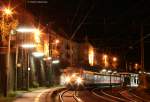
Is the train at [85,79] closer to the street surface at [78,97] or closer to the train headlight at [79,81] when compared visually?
the train headlight at [79,81]

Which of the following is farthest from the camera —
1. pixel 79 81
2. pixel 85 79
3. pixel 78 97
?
pixel 85 79

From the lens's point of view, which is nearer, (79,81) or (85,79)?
(79,81)

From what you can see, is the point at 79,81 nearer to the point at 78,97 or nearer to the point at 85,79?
the point at 85,79

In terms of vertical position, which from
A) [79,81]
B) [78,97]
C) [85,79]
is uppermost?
[85,79]

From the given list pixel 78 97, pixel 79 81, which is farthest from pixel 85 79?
pixel 78 97

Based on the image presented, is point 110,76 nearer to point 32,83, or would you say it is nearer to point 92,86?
point 92,86

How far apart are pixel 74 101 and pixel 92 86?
33.5m

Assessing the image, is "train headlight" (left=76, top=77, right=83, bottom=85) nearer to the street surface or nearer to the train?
the train

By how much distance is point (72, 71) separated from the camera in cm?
5122

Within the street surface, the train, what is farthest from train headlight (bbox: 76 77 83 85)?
the street surface

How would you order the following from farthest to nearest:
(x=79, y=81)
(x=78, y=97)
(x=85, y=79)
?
1. (x=85, y=79)
2. (x=79, y=81)
3. (x=78, y=97)

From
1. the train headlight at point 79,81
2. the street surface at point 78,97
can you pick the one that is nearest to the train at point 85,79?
the train headlight at point 79,81

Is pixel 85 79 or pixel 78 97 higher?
pixel 85 79

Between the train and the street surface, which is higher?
the train
